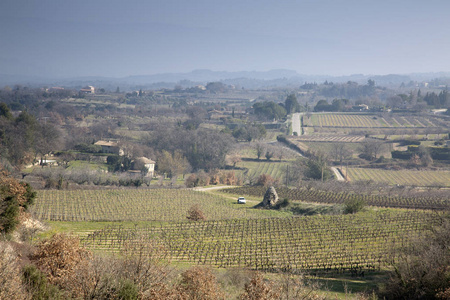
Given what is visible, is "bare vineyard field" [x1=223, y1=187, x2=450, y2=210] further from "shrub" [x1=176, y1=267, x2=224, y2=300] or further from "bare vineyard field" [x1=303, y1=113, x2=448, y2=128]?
"bare vineyard field" [x1=303, y1=113, x2=448, y2=128]

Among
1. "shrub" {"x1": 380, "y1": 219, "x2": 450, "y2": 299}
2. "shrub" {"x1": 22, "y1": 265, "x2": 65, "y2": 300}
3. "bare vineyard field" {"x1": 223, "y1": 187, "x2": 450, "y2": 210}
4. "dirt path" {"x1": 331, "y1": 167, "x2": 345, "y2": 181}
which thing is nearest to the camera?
"shrub" {"x1": 22, "y1": 265, "x2": 65, "y2": 300}

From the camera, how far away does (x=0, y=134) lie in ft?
223

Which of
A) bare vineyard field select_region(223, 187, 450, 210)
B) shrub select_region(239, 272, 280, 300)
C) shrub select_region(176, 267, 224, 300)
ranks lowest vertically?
bare vineyard field select_region(223, 187, 450, 210)

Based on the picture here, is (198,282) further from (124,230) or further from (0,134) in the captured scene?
(0,134)

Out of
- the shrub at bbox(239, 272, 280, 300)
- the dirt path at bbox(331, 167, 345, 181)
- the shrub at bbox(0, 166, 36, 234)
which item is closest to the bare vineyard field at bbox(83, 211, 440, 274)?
the shrub at bbox(0, 166, 36, 234)

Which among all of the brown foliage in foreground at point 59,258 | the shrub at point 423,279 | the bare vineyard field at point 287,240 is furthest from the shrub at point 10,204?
the shrub at point 423,279

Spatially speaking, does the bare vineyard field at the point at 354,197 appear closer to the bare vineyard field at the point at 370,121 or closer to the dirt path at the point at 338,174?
the dirt path at the point at 338,174

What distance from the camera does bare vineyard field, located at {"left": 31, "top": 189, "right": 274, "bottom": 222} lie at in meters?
38.0

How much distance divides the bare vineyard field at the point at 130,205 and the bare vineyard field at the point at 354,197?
6.89 meters

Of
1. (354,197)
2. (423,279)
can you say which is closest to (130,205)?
(354,197)

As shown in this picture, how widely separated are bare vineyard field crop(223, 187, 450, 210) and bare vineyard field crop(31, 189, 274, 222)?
22.6ft

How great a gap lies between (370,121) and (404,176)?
59.7 meters

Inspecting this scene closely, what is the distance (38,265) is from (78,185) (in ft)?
121

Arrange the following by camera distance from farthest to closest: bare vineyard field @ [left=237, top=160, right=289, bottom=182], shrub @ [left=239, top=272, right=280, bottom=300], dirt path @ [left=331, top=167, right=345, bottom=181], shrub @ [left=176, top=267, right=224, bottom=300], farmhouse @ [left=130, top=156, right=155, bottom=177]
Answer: bare vineyard field @ [left=237, top=160, right=289, bottom=182] → farmhouse @ [left=130, top=156, right=155, bottom=177] → dirt path @ [left=331, top=167, right=345, bottom=181] → shrub @ [left=176, top=267, right=224, bottom=300] → shrub @ [left=239, top=272, right=280, bottom=300]
